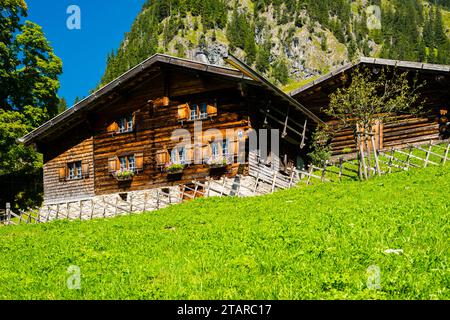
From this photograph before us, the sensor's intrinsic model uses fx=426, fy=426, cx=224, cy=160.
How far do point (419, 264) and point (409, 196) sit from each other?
7.80 metres

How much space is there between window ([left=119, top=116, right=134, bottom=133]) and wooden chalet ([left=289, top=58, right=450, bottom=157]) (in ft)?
35.8

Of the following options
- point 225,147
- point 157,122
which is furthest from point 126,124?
point 225,147

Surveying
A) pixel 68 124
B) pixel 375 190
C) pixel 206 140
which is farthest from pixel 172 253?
pixel 68 124

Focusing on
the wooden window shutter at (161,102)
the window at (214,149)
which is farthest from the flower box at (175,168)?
the wooden window shutter at (161,102)

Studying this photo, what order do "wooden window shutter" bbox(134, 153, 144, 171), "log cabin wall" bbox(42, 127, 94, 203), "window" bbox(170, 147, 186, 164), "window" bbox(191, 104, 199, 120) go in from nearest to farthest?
"window" bbox(191, 104, 199, 120)
"window" bbox(170, 147, 186, 164)
"wooden window shutter" bbox(134, 153, 144, 171)
"log cabin wall" bbox(42, 127, 94, 203)

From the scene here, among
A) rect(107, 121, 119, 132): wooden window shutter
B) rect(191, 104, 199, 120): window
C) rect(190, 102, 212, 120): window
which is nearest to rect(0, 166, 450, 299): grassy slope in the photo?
rect(190, 102, 212, 120): window

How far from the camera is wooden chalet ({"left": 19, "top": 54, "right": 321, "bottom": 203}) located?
81.0 ft

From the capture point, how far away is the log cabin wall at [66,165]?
96.5ft

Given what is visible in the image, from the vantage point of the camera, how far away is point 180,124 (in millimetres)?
26406

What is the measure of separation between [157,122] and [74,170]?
25.2 feet

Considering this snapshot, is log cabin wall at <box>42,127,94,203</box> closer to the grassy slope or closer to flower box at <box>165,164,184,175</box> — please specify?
flower box at <box>165,164,184,175</box>

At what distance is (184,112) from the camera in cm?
2633
